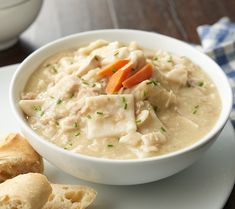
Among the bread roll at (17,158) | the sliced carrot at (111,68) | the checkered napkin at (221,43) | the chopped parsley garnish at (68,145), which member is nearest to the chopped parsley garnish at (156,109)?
the sliced carrot at (111,68)

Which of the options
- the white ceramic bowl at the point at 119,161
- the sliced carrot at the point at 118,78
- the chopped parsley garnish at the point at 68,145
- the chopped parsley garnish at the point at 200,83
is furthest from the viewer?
the chopped parsley garnish at the point at 200,83

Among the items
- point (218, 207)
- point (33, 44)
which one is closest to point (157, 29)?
point (33, 44)

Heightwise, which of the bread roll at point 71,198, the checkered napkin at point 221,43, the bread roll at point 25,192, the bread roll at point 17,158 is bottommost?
the checkered napkin at point 221,43

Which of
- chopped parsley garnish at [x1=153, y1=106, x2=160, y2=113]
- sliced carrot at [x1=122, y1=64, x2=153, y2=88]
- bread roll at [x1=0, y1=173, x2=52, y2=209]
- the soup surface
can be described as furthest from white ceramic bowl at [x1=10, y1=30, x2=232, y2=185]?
sliced carrot at [x1=122, y1=64, x2=153, y2=88]

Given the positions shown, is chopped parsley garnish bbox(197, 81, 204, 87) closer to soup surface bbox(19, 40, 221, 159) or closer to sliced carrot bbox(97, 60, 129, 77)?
soup surface bbox(19, 40, 221, 159)

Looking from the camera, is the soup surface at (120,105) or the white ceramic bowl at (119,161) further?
the soup surface at (120,105)

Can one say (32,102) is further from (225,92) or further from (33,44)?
(33,44)

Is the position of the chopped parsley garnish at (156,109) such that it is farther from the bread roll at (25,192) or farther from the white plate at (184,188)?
the bread roll at (25,192)
